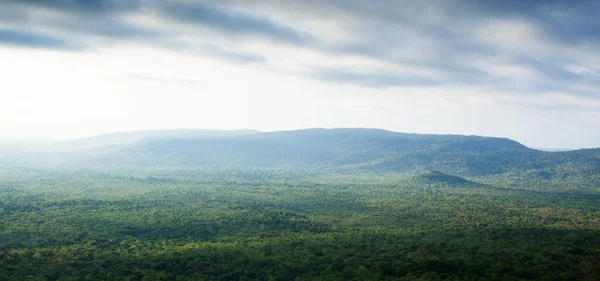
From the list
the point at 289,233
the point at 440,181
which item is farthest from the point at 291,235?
the point at 440,181

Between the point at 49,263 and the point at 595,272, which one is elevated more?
the point at 595,272

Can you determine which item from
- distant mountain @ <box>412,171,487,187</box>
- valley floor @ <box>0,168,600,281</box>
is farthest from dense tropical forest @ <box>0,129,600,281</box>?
distant mountain @ <box>412,171,487,187</box>

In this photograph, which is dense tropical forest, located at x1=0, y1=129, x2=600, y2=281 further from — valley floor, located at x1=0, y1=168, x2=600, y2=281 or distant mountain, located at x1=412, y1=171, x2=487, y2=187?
distant mountain, located at x1=412, y1=171, x2=487, y2=187

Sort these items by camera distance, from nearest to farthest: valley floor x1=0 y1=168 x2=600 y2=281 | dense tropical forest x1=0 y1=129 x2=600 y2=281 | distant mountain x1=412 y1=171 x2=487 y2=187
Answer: valley floor x1=0 y1=168 x2=600 y2=281 → dense tropical forest x1=0 y1=129 x2=600 y2=281 → distant mountain x1=412 y1=171 x2=487 y2=187

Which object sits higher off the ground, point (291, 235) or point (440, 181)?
point (440, 181)

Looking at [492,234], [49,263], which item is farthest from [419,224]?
[49,263]

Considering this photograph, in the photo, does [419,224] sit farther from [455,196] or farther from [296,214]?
[455,196]

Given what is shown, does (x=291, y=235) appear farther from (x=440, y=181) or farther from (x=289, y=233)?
(x=440, y=181)

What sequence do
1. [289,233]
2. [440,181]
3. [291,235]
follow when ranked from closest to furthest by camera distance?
1. [291,235]
2. [289,233]
3. [440,181]

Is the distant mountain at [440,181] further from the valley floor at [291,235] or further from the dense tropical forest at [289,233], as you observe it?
the valley floor at [291,235]

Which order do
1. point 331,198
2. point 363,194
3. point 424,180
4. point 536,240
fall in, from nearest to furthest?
point 536,240, point 331,198, point 363,194, point 424,180

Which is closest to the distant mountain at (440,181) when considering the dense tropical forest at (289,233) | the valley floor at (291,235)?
the dense tropical forest at (289,233)
